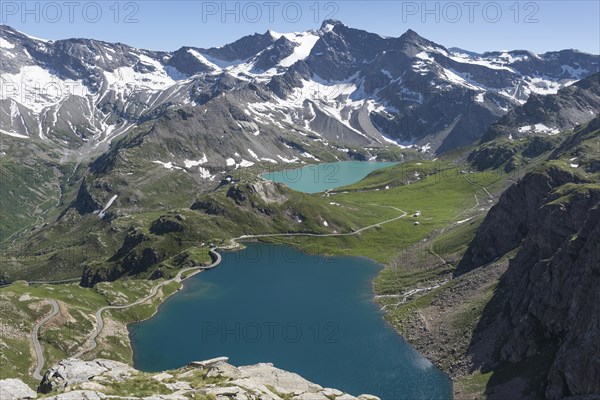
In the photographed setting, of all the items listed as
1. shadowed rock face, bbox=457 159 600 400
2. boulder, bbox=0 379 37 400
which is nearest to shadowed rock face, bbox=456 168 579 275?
shadowed rock face, bbox=457 159 600 400

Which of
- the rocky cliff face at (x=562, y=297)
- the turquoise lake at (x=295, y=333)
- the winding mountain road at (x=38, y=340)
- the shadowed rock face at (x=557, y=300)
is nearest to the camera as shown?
the rocky cliff face at (x=562, y=297)

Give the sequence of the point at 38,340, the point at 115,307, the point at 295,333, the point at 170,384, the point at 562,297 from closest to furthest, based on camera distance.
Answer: the point at 170,384 < the point at 562,297 < the point at 38,340 < the point at 295,333 < the point at 115,307

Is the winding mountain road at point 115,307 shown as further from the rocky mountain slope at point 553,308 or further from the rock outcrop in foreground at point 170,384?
the rocky mountain slope at point 553,308

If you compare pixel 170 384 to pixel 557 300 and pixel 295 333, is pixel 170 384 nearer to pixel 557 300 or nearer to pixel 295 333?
pixel 557 300

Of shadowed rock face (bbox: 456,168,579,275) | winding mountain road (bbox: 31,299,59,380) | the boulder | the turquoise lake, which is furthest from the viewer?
shadowed rock face (bbox: 456,168,579,275)

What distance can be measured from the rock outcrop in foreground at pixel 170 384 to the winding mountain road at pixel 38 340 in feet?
196

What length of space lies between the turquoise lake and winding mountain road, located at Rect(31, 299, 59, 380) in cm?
1967

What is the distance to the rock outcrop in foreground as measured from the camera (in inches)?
1834

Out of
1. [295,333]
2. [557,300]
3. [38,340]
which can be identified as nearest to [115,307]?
[38,340]

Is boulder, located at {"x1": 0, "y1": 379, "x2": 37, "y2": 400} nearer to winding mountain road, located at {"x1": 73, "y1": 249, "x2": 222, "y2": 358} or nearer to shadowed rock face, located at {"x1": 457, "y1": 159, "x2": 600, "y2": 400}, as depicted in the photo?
shadowed rock face, located at {"x1": 457, "y1": 159, "x2": 600, "y2": 400}

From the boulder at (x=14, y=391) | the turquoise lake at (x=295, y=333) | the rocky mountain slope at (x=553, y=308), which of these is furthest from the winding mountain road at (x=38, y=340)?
the rocky mountain slope at (x=553, y=308)

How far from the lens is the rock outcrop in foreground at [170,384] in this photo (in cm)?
4659

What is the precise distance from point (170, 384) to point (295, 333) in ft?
272

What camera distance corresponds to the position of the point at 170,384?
2031 inches
